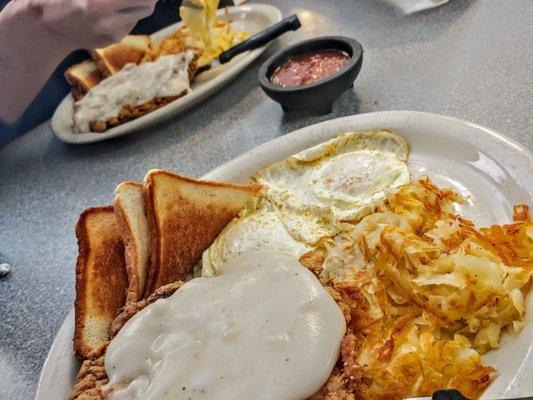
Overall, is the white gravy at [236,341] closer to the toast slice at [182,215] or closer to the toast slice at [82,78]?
the toast slice at [182,215]

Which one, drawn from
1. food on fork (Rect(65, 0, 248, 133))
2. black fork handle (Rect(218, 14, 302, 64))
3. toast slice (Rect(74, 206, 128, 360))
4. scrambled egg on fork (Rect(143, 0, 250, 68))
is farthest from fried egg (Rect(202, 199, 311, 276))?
scrambled egg on fork (Rect(143, 0, 250, 68))

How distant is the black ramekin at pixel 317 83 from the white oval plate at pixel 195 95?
0.50m

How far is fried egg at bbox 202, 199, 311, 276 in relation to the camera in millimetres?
2029

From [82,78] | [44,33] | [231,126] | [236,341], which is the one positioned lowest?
[231,126]

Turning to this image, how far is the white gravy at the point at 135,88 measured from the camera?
3402 mm

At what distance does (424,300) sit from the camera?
5.15 feet

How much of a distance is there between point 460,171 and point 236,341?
44.7 inches

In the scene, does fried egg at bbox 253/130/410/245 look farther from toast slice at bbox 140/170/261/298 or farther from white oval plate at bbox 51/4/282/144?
white oval plate at bbox 51/4/282/144

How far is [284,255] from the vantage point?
1.82 metres

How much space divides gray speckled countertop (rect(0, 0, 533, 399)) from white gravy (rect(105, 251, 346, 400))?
2.49 ft

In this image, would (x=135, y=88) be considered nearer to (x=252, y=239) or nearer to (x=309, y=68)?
(x=309, y=68)

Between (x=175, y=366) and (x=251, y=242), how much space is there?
2.21 ft

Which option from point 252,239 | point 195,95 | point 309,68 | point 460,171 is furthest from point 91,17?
point 460,171

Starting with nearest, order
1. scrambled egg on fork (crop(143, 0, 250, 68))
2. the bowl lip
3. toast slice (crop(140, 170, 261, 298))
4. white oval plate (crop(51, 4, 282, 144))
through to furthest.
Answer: toast slice (crop(140, 170, 261, 298)), the bowl lip, white oval plate (crop(51, 4, 282, 144)), scrambled egg on fork (crop(143, 0, 250, 68))
